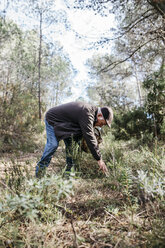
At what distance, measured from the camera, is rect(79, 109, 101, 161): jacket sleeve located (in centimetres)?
241

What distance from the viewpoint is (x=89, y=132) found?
247cm

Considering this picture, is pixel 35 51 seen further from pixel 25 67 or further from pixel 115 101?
pixel 115 101

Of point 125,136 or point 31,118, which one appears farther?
point 31,118

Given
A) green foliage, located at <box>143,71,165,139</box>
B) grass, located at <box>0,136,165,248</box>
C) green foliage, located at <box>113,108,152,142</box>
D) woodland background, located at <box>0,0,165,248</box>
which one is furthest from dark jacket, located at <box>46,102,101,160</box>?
green foliage, located at <box>113,108,152,142</box>

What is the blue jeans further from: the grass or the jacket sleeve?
the grass

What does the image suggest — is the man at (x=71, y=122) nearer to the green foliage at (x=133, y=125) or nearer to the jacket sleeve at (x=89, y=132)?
the jacket sleeve at (x=89, y=132)

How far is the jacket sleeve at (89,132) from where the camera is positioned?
2.41 m

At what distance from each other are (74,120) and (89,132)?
0.39 metres

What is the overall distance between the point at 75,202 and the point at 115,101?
5.48m

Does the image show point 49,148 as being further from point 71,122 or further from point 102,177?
point 102,177

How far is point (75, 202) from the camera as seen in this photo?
75.2 inches

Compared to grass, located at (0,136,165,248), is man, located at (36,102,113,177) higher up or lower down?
higher up

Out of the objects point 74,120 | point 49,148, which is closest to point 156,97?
point 74,120

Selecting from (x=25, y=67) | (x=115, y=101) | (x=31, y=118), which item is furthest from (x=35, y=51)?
(x=115, y=101)
